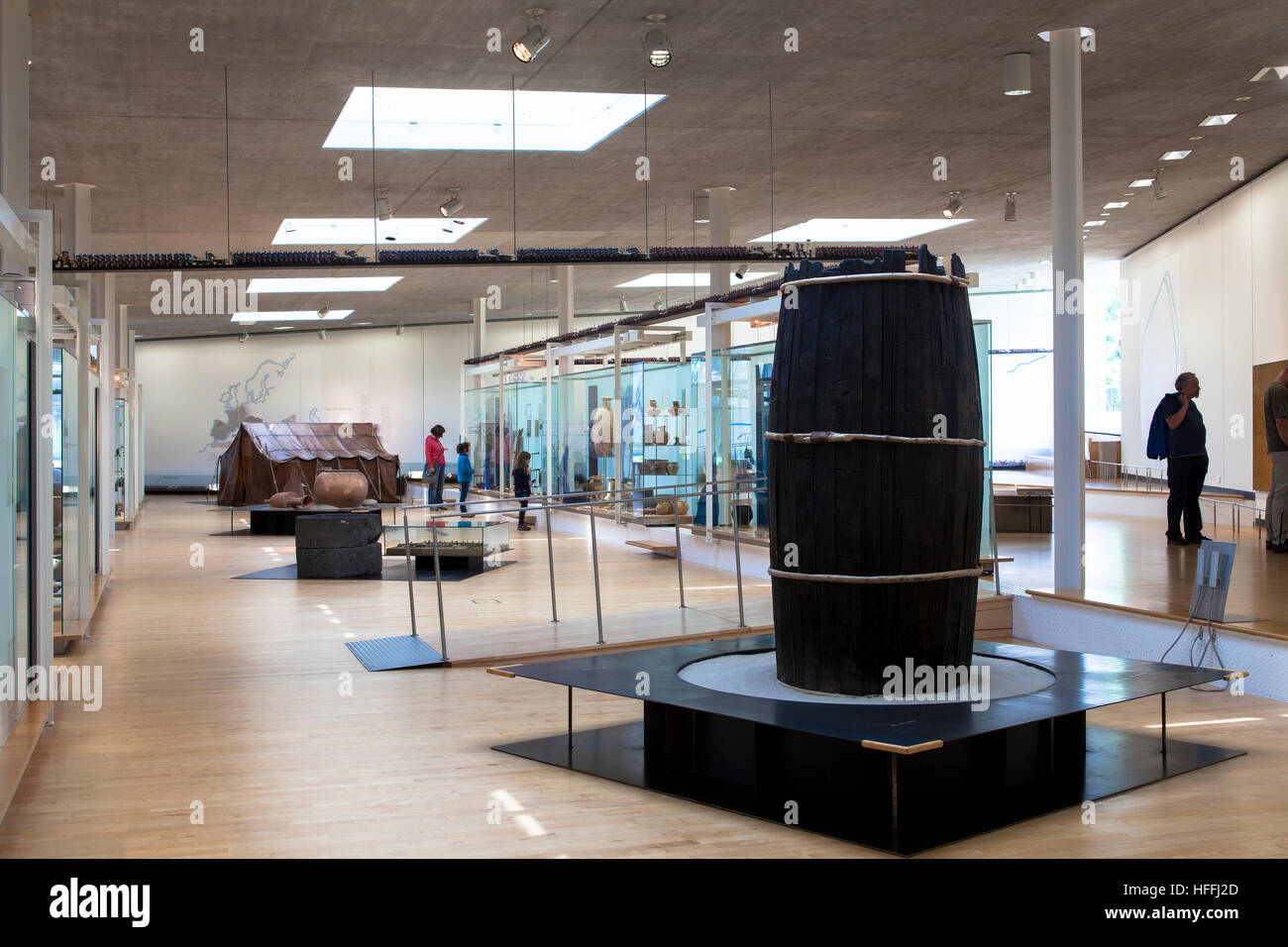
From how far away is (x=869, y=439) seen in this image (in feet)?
15.0

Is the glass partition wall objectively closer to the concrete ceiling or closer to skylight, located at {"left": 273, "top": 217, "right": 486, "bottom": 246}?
the concrete ceiling

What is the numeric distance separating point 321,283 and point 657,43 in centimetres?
1405

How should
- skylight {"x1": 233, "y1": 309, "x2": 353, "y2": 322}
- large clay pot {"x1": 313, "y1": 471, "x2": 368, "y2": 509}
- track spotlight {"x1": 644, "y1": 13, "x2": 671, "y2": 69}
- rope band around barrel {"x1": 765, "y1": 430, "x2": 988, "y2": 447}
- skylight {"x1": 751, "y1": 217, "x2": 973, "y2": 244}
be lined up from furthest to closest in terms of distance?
skylight {"x1": 233, "y1": 309, "x2": 353, "y2": 322}, skylight {"x1": 751, "y1": 217, "x2": 973, "y2": 244}, large clay pot {"x1": 313, "y1": 471, "x2": 368, "y2": 509}, track spotlight {"x1": 644, "y1": 13, "x2": 671, "y2": 69}, rope band around barrel {"x1": 765, "y1": 430, "x2": 988, "y2": 447}

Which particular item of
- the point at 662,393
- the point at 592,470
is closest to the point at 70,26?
the point at 662,393

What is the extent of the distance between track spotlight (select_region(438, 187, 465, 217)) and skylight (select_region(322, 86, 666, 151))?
1.92 metres

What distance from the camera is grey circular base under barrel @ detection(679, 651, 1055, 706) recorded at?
4641 millimetres

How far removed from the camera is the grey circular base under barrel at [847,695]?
464 cm

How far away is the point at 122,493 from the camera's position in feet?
62.2

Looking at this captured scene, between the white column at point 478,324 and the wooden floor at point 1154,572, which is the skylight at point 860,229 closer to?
the wooden floor at point 1154,572

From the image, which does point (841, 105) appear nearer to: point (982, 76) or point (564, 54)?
point (982, 76)

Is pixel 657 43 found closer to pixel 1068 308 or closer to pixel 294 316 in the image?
pixel 1068 308

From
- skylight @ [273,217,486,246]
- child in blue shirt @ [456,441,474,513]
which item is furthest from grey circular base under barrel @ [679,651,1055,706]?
child in blue shirt @ [456,441,474,513]

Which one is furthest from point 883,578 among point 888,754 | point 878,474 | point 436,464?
point 436,464

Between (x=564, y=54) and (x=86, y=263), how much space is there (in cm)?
428
